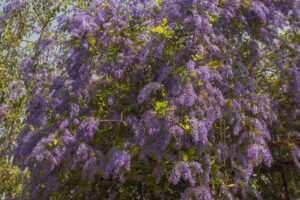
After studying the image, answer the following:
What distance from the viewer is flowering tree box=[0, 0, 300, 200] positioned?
23.1 ft

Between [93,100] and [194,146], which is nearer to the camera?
[194,146]

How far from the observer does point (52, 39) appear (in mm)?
8719

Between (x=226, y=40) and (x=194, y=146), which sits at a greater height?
(x=226, y=40)

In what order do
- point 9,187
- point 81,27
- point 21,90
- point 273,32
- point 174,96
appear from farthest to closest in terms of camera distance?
point 9,187 < point 21,90 < point 273,32 < point 81,27 < point 174,96

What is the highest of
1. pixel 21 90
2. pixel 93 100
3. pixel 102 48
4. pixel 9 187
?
pixel 102 48

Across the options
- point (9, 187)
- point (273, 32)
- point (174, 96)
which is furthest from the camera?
point (9, 187)

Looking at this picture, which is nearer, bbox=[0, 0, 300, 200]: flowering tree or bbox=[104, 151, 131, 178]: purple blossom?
bbox=[104, 151, 131, 178]: purple blossom

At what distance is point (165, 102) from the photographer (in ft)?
22.5

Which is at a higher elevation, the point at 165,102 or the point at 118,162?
the point at 165,102

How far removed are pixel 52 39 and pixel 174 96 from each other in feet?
8.23

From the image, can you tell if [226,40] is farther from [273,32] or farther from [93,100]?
[93,100]

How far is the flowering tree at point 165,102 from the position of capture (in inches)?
278

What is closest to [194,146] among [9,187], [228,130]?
[228,130]

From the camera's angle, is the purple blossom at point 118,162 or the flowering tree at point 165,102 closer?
the purple blossom at point 118,162
